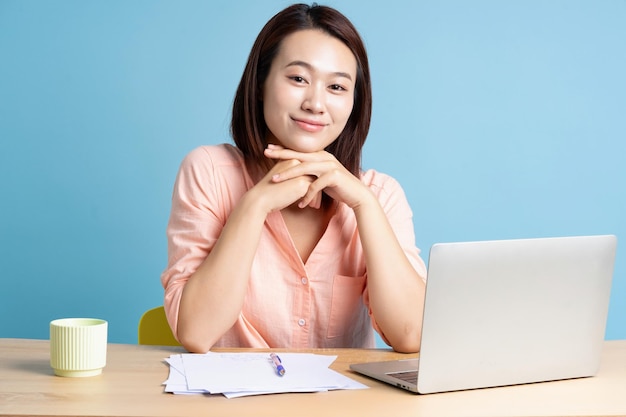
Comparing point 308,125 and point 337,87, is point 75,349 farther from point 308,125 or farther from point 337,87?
point 337,87

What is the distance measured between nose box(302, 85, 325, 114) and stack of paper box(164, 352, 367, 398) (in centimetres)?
58

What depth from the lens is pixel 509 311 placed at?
1269 mm

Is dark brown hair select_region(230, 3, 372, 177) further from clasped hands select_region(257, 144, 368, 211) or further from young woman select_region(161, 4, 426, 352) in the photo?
clasped hands select_region(257, 144, 368, 211)

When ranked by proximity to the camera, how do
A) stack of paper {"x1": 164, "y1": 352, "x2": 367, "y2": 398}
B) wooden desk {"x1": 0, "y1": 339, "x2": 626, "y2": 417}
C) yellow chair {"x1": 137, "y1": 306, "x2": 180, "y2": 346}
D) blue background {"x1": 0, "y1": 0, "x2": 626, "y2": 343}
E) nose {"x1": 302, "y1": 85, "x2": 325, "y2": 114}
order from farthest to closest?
blue background {"x1": 0, "y1": 0, "x2": 626, "y2": 343} < yellow chair {"x1": 137, "y1": 306, "x2": 180, "y2": 346} < nose {"x1": 302, "y1": 85, "x2": 325, "y2": 114} < stack of paper {"x1": 164, "y1": 352, "x2": 367, "y2": 398} < wooden desk {"x1": 0, "y1": 339, "x2": 626, "y2": 417}

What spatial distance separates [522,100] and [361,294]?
5.27 feet

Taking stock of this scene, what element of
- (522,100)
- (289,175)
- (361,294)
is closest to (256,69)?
(289,175)

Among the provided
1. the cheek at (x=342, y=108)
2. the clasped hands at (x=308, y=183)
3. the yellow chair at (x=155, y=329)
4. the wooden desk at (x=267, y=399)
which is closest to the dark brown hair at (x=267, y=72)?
the cheek at (x=342, y=108)

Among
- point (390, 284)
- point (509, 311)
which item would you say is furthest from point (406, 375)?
point (390, 284)

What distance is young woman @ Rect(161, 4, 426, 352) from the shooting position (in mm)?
1666

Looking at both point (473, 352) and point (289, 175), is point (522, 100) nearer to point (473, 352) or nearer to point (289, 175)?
point (289, 175)

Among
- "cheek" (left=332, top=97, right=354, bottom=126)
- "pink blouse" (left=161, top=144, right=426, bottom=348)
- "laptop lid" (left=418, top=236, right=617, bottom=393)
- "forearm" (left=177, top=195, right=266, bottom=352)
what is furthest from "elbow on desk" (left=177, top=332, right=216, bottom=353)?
"cheek" (left=332, top=97, right=354, bottom=126)

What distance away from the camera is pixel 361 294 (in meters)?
1.91

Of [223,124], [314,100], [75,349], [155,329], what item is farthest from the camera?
[223,124]

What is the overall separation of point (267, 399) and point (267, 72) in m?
0.93
